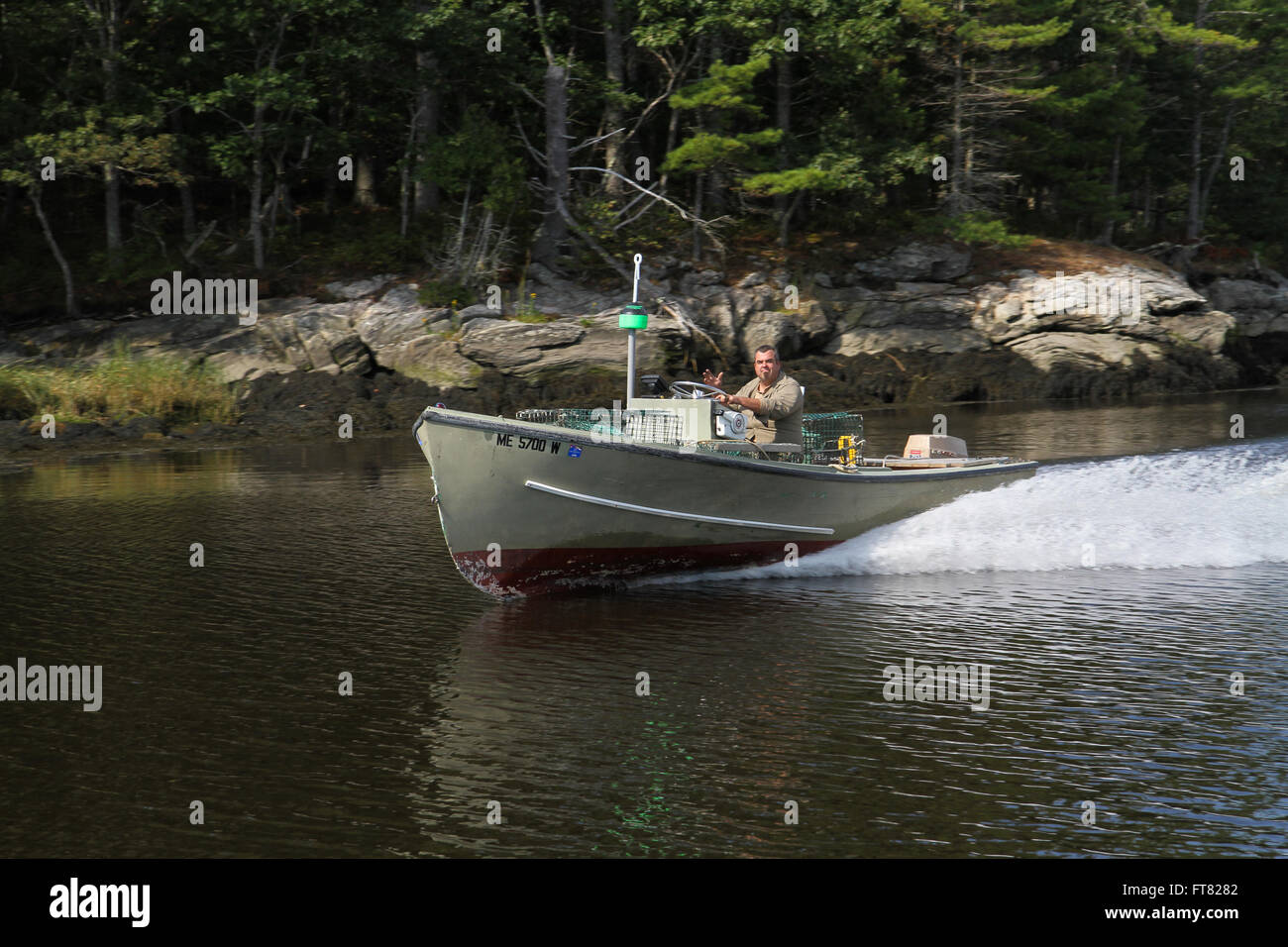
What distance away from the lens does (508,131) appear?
38875 mm

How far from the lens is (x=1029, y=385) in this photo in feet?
122

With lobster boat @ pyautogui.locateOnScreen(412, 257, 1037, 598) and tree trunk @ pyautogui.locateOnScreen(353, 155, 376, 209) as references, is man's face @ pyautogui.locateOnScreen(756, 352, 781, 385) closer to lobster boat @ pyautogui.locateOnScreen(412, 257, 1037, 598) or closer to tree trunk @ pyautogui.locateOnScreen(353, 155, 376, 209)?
lobster boat @ pyautogui.locateOnScreen(412, 257, 1037, 598)

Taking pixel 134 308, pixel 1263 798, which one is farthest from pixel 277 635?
pixel 134 308

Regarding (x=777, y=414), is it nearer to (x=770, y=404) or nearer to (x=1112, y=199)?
(x=770, y=404)

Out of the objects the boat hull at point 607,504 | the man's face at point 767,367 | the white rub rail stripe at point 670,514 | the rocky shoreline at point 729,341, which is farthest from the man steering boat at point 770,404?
the rocky shoreline at point 729,341

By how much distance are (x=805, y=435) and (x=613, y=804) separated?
8115 mm

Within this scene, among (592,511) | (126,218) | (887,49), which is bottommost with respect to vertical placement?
(592,511)

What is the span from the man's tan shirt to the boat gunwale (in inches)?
16.0

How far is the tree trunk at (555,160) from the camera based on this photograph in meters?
37.3

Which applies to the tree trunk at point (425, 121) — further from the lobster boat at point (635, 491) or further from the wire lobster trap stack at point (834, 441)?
the lobster boat at point (635, 491)

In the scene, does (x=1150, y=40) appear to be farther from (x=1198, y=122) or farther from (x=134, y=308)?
(x=134, y=308)

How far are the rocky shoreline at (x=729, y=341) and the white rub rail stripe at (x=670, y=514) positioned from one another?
17.2 meters

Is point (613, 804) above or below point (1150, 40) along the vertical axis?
below

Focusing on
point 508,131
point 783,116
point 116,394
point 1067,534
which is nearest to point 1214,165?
point 783,116
